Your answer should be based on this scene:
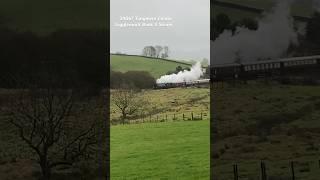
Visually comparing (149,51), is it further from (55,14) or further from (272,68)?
(272,68)

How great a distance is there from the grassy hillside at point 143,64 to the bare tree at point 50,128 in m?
0.55

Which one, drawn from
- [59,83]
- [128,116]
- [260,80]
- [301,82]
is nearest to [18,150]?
[59,83]

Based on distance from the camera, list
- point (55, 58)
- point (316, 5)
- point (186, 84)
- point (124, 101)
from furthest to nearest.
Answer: point (316, 5), point (186, 84), point (124, 101), point (55, 58)

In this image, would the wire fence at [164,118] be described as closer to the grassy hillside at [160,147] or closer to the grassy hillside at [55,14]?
the grassy hillside at [160,147]

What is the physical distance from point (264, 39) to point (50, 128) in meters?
2.39

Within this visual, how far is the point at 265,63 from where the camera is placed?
19.8 ft

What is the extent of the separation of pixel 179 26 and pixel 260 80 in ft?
3.58

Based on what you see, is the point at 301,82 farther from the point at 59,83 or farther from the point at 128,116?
the point at 59,83

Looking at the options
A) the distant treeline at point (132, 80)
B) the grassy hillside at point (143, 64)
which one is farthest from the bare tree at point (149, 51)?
the distant treeline at point (132, 80)

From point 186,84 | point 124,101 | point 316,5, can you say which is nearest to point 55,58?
point 124,101

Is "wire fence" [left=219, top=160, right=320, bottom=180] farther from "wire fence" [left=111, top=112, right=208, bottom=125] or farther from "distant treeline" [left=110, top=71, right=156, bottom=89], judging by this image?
"distant treeline" [left=110, top=71, right=156, bottom=89]

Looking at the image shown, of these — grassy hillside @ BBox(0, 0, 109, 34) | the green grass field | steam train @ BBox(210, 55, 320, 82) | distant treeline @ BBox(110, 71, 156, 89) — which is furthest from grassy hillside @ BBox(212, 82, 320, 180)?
grassy hillside @ BBox(0, 0, 109, 34)

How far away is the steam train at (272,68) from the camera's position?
19.6 feet

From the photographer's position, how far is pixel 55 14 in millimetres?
5633
